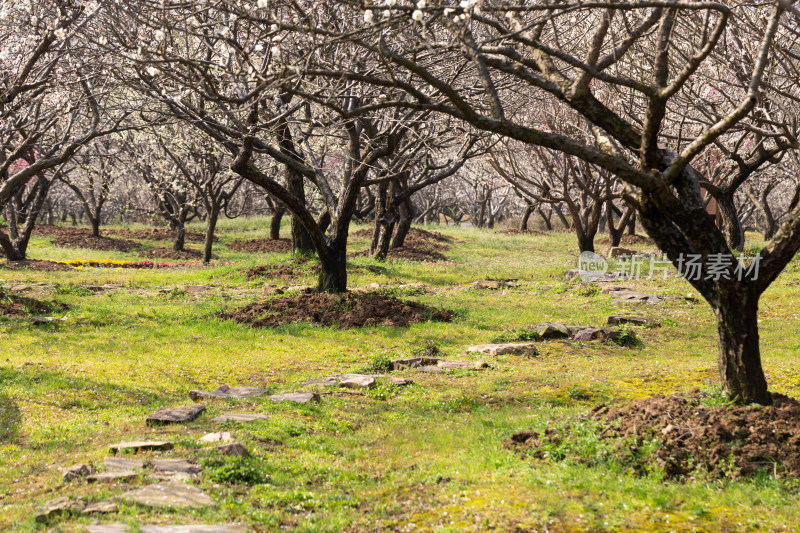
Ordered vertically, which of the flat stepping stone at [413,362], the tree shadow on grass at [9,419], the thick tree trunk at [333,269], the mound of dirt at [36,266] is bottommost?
the tree shadow on grass at [9,419]

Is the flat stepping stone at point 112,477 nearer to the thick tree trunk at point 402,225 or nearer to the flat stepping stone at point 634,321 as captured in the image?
the flat stepping stone at point 634,321

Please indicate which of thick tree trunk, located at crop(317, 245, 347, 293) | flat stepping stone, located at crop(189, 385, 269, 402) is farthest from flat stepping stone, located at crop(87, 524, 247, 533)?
thick tree trunk, located at crop(317, 245, 347, 293)

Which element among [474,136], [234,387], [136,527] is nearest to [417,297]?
[474,136]

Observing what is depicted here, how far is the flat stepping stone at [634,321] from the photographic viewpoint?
13.5 meters

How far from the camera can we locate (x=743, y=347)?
6555mm

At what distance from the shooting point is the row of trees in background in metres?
6.50

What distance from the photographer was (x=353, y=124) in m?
16.7

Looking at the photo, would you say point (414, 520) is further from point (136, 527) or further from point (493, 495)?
point (136, 527)

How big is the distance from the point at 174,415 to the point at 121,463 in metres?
1.73

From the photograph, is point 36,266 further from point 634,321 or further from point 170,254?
point 634,321

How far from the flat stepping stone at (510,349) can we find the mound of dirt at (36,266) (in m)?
15.3

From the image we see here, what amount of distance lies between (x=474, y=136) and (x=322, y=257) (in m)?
4.96

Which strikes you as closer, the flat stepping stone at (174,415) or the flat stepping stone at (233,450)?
the flat stepping stone at (233,450)

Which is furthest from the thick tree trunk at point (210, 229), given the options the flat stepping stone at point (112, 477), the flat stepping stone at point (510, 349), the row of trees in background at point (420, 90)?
the flat stepping stone at point (112, 477)
